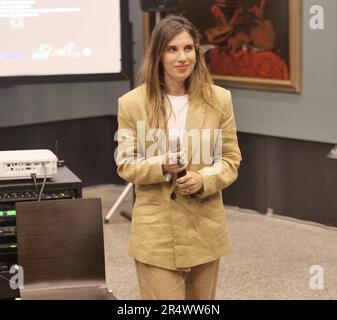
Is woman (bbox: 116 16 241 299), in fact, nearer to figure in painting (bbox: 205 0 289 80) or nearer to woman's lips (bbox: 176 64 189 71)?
woman's lips (bbox: 176 64 189 71)

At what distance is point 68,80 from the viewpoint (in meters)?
5.34

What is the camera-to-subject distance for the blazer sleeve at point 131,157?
2.88m

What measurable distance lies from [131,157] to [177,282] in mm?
510

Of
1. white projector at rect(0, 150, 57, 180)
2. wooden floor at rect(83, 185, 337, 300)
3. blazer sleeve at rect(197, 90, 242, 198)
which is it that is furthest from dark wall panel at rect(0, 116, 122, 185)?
blazer sleeve at rect(197, 90, 242, 198)

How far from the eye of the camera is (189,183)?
285 centimetres

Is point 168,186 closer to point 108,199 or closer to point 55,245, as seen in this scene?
point 55,245

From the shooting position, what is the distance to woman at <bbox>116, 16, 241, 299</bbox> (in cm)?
291

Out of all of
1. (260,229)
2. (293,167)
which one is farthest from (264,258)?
(293,167)

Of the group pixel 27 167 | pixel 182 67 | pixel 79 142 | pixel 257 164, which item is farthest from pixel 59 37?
pixel 182 67

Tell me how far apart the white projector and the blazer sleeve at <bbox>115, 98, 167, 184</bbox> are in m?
0.44

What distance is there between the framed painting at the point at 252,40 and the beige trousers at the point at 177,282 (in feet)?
9.60
